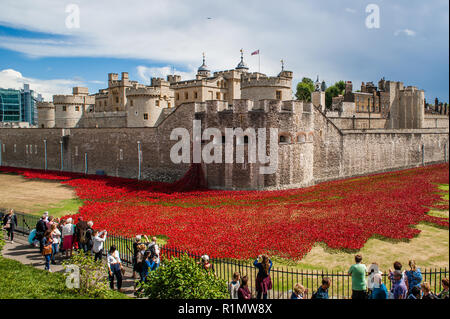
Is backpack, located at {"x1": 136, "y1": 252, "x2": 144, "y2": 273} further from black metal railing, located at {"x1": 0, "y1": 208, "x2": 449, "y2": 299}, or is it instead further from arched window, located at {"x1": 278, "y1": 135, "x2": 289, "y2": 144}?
arched window, located at {"x1": 278, "y1": 135, "x2": 289, "y2": 144}

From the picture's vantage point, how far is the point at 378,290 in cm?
906

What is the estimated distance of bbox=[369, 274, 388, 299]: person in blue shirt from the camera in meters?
9.02

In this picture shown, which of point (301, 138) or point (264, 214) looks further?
point (301, 138)

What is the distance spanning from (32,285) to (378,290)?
9551 millimetres

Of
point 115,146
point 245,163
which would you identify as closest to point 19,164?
point 115,146

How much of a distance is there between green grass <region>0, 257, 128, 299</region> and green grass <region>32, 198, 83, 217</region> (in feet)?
36.1

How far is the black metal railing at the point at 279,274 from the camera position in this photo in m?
10.8

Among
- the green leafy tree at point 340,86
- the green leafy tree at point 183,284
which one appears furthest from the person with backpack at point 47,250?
the green leafy tree at point 340,86

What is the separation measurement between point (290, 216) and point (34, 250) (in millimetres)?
13174

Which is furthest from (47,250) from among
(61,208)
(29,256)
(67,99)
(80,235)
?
(67,99)

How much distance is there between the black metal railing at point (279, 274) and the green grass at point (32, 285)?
8.75 ft

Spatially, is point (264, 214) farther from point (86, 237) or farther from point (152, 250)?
point (152, 250)
